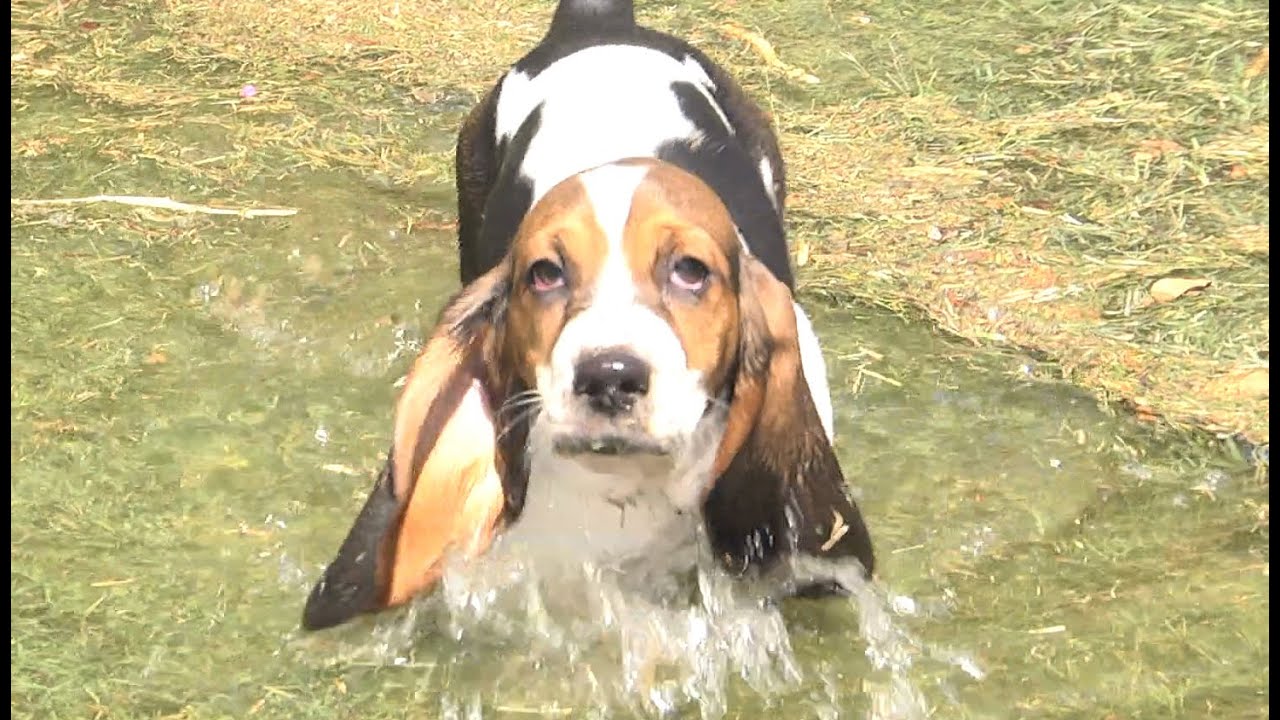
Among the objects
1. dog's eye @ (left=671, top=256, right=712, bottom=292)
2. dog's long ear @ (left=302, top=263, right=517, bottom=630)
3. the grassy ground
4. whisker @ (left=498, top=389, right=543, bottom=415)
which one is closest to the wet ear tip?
dog's long ear @ (left=302, top=263, right=517, bottom=630)

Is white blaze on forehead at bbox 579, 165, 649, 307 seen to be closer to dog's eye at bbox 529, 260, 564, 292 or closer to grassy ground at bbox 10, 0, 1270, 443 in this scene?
dog's eye at bbox 529, 260, 564, 292

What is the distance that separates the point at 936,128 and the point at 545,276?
8.62 feet

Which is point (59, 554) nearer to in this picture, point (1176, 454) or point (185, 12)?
point (1176, 454)

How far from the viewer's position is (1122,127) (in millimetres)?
5414

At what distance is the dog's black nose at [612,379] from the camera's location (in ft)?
9.38

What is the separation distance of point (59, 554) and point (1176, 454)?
2.38 meters

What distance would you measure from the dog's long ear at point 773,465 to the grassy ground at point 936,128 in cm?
105

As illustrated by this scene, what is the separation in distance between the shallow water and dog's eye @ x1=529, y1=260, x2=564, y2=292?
0.64 metres

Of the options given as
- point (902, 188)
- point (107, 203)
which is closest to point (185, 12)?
point (107, 203)

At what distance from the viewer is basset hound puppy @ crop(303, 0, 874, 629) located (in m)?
2.99

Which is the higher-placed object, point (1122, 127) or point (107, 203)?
point (1122, 127)

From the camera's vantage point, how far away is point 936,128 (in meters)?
5.48

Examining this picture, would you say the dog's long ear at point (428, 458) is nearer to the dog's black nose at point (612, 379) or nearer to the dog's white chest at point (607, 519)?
the dog's white chest at point (607, 519)

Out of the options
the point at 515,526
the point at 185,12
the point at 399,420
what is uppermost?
the point at 399,420
